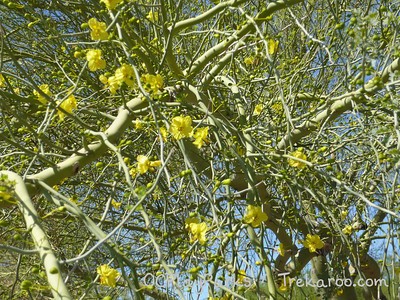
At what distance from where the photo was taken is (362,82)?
55.7 inches

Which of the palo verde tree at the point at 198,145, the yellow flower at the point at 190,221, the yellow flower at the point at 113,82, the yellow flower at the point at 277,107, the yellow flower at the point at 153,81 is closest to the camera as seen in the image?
the palo verde tree at the point at 198,145

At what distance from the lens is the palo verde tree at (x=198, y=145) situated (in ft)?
4.23

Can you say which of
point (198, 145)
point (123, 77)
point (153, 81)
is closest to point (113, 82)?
point (123, 77)

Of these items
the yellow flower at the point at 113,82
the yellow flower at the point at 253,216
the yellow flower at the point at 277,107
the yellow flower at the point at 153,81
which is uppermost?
the yellow flower at the point at 277,107

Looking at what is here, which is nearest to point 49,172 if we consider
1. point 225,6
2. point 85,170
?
point 225,6

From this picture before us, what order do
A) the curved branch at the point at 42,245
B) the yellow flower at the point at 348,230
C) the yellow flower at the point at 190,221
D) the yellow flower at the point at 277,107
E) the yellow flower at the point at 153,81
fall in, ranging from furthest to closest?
the yellow flower at the point at 277,107 → the yellow flower at the point at 348,230 → the yellow flower at the point at 153,81 → the yellow flower at the point at 190,221 → the curved branch at the point at 42,245

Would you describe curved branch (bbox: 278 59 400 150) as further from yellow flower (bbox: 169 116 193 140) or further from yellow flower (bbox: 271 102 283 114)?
yellow flower (bbox: 271 102 283 114)

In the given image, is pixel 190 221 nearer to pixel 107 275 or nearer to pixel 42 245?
pixel 107 275

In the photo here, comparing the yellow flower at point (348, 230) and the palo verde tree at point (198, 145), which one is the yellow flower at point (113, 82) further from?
the yellow flower at point (348, 230)

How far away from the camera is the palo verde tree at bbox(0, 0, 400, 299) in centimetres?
129

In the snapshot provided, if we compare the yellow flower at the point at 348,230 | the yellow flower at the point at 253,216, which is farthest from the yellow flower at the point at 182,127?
the yellow flower at the point at 348,230

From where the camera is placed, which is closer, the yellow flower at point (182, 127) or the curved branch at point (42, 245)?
the curved branch at point (42, 245)

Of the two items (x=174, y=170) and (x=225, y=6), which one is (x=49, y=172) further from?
(x=174, y=170)

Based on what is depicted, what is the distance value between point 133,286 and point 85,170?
5.77ft
